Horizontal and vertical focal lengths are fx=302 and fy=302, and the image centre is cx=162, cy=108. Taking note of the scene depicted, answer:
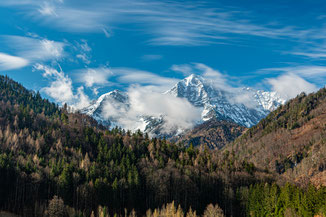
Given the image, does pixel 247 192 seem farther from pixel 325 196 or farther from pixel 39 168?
pixel 39 168

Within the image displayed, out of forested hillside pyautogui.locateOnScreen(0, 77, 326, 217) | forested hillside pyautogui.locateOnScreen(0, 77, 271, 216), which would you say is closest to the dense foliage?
forested hillside pyautogui.locateOnScreen(0, 77, 326, 217)

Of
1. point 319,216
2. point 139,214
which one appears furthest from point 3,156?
point 319,216

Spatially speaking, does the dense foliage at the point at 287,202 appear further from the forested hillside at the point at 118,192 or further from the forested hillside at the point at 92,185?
the forested hillside at the point at 92,185

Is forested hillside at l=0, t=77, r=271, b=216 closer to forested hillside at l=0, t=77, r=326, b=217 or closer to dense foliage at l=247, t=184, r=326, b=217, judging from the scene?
forested hillside at l=0, t=77, r=326, b=217

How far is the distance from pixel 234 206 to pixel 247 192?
12897mm

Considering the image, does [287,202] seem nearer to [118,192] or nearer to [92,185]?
[118,192]

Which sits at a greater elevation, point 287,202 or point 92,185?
point 92,185

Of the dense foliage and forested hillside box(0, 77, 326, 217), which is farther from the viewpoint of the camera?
forested hillside box(0, 77, 326, 217)

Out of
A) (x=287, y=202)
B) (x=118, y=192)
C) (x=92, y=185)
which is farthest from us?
(x=118, y=192)

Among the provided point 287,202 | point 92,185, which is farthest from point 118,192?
point 287,202

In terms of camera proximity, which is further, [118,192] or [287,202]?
[118,192]

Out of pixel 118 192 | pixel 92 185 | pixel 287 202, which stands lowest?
pixel 287 202

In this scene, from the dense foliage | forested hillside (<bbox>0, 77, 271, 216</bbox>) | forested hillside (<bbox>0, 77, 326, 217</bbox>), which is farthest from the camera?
forested hillside (<bbox>0, 77, 271, 216</bbox>)

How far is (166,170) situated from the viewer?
645 ft
